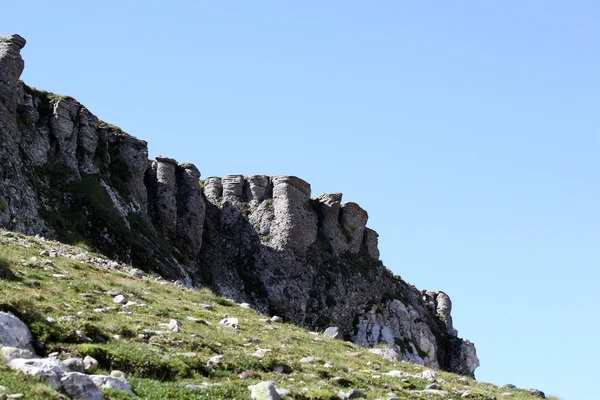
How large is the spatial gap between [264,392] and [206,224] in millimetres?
63018

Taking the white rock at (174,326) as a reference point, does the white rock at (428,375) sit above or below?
above

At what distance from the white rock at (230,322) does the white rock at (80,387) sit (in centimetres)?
1529

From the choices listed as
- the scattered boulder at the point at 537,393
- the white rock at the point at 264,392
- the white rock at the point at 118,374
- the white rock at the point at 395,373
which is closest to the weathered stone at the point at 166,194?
the scattered boulder at the point at 537,393

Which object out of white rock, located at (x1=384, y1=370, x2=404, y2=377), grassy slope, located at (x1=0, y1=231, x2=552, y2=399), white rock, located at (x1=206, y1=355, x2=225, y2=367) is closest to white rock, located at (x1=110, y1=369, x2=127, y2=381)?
grassy slope, located at (x1=0, y1=231, x2=552, y2=399)

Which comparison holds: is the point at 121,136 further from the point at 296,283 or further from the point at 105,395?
the point at 105,395

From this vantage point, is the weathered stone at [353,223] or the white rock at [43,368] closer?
the white rock at [43,368]

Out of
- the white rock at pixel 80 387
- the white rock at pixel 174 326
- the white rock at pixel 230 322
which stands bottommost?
the white rock at pixel 80 387

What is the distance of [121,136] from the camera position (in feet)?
252

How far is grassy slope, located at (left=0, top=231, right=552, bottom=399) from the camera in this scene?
20219 mm

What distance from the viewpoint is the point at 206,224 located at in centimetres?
8112

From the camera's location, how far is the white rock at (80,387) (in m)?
15.9

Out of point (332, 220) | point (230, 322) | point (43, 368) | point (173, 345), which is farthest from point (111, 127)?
point (43, 368)

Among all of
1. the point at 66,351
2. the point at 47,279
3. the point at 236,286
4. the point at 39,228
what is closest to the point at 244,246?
the point at 236,286

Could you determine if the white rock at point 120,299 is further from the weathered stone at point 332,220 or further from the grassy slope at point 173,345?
the weathered stone at point 332,220
